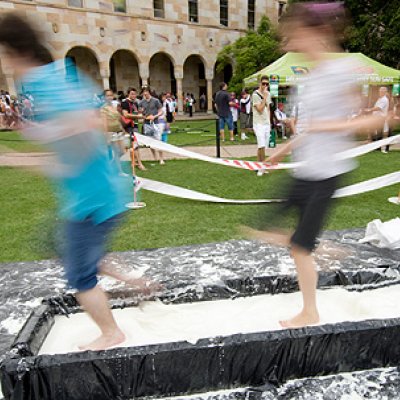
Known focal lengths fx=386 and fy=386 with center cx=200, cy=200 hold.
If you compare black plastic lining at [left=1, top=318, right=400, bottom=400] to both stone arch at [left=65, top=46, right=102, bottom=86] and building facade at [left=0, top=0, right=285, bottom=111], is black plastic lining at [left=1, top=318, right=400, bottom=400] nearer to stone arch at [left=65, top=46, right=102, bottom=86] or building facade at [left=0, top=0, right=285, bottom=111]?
building facade at [left=0, top=0, right=285, bottom=111]

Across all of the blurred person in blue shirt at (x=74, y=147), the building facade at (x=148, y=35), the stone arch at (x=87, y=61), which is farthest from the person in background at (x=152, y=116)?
the stone arch at (x=87, y=61)

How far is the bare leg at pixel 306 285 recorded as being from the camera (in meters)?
2.32

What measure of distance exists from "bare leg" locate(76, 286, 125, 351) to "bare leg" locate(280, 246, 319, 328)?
106cm

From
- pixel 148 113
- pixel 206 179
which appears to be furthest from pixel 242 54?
pixel 206 179

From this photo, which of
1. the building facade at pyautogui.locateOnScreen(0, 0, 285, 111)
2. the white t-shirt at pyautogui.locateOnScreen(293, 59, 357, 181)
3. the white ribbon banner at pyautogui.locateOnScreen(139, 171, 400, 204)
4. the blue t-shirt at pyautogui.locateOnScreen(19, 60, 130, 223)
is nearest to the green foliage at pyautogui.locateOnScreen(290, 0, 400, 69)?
the building facade at pyautogui.locateOnScreen(0, 0, 285, 111)

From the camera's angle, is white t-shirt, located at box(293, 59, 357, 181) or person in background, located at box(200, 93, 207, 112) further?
person in background, located at box(200, 93, 207, 112)

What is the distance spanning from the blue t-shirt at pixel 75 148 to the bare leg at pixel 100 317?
44 centimetres

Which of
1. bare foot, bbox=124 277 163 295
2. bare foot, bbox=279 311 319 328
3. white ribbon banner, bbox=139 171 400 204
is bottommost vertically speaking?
white ribbon banner, bbox=139 171 400 204

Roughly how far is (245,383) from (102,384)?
2.63 feet

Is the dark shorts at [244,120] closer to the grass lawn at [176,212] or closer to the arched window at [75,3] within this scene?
the grass lawn at [176,212]

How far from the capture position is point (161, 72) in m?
31.8

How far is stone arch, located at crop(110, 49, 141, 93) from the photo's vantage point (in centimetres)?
2931

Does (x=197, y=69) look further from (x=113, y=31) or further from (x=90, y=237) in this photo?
(x=90, y=237)

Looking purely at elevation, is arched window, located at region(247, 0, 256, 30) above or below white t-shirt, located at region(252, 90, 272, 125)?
above
